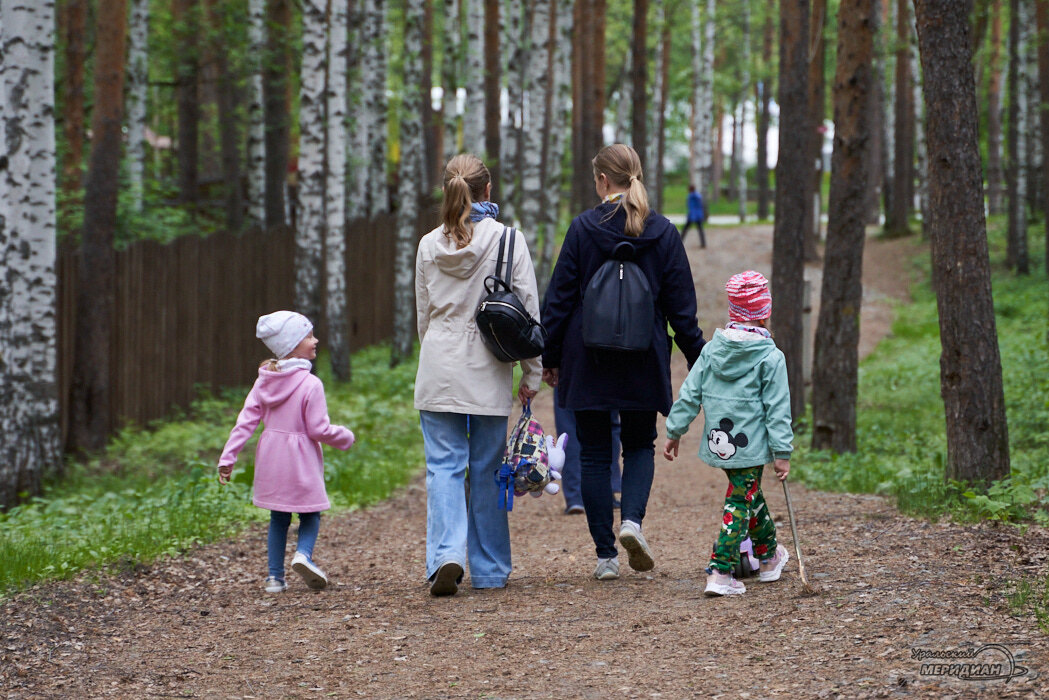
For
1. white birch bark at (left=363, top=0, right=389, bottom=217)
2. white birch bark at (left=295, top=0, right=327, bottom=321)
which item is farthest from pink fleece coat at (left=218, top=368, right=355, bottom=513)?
white birch bark at (left=363, top=0, right=389, bottom=217)

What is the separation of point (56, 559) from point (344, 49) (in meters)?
10.8

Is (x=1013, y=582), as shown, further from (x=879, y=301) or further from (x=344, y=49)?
(x=879, y=301)

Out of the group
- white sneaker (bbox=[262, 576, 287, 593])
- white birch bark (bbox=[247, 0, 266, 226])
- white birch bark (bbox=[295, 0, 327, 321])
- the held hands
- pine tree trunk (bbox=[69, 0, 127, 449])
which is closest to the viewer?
the held hands

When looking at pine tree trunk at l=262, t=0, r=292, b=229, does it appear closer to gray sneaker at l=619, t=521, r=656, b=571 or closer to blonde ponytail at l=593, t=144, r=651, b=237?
blonde ponytail at l=593, t=144, r=651, b=237

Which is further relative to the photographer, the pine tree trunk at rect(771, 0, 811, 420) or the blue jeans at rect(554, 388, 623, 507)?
the pine tree trunk at rect(771, 0, 811, 420)

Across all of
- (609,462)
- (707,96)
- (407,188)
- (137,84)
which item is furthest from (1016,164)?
(609,462)

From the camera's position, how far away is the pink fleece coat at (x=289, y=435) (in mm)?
5688

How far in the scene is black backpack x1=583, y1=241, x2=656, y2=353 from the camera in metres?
5.12

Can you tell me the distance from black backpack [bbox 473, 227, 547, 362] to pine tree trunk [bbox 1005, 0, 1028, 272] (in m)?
20.0

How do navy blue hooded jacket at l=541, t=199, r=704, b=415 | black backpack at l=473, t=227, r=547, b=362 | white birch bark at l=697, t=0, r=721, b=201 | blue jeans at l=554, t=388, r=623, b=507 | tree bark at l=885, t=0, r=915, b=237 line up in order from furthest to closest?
white birch bark at l=697, t=0, r=721, b=201, tree bark at l=885, t=0, r=915, b=237, blue jeans at l=554, t=388, r=623, b=507, navy blue hooded jacket at l=541, t=199, r=704, b=415, black backpack at l=473, t=227, r=547, b=362

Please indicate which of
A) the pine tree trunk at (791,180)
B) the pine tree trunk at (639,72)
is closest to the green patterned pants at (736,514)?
the pine tree trunk at (791,180)

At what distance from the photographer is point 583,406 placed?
5293mm

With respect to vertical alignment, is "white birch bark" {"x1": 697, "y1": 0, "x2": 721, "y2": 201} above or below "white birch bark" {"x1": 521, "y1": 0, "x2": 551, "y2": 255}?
above

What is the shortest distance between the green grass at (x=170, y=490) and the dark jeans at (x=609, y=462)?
2645 millimetres
